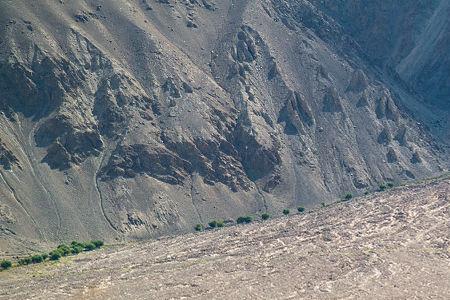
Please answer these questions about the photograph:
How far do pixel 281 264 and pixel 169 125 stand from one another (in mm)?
60824

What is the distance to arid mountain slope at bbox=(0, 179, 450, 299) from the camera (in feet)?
320

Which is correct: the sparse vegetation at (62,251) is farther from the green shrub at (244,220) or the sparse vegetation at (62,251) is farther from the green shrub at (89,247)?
A: the green shrub at (244,220)

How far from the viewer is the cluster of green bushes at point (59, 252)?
120 meters

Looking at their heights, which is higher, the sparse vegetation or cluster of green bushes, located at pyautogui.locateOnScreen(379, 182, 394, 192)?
cluster of green bushes, located at pyautogui.locateOnScreen(379, 182, 394, 192)

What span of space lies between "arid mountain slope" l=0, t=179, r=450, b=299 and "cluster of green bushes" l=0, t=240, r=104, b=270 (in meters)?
2.64

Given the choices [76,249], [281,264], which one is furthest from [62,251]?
[281,264]

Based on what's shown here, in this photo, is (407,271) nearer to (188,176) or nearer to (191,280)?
(191,280)

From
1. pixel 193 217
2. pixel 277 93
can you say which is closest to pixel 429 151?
pixel 277 93

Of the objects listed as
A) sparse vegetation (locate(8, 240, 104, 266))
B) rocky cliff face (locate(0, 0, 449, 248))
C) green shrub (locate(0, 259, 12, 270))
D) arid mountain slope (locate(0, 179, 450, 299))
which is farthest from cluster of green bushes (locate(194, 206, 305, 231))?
green shrub (locate(0, 259, 12, 270))

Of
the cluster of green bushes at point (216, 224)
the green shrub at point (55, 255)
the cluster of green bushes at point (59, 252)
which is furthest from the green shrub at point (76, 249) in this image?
the cluster of green bushes at point (216, 224)

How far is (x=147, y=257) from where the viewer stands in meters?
119

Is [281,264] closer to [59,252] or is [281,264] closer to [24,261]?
[59,252]

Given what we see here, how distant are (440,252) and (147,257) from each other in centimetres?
4563

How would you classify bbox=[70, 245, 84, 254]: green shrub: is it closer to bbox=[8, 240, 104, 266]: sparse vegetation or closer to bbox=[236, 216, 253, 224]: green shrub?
bbox=[8, 240, 104, 266]: sparse vegetation
